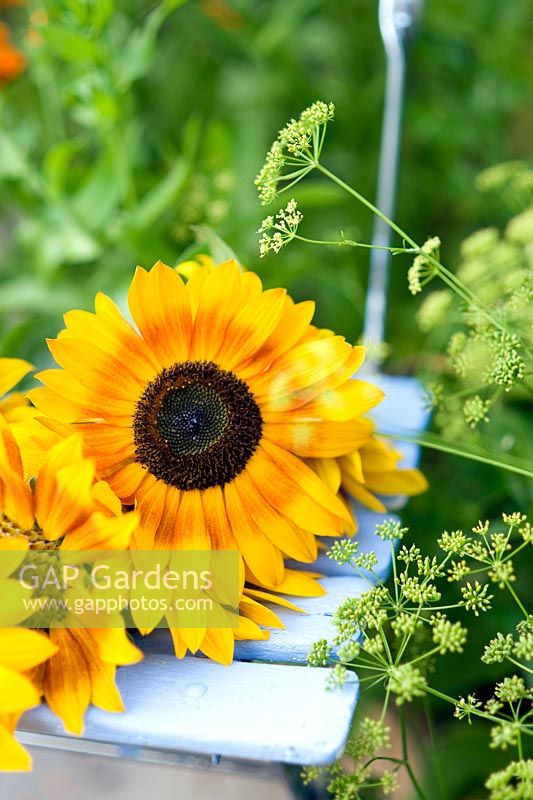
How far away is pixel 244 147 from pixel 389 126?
40cm

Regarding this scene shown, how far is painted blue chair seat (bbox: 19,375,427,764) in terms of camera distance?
0.52 metres

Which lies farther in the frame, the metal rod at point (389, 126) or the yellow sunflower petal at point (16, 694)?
the metal rod at point (389, 126)

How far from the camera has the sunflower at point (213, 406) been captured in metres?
0.61

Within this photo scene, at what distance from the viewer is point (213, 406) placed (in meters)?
0.63

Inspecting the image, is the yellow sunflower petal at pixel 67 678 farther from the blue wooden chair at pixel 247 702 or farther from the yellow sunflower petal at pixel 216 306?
the yellow sunflower petal at pixel 216 306

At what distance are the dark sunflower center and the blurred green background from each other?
29 centimetres

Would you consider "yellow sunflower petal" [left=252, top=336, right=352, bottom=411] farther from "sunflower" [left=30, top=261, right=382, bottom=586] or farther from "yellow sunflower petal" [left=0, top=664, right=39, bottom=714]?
"yellow sunflower petal" [left=0, top=664, right=39, bottom=714]

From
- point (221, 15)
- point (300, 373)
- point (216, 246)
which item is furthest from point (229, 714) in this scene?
point (221, 15)

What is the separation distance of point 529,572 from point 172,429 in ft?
2.47

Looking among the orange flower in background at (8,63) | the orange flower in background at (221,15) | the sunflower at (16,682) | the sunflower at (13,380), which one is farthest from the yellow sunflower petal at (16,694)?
the orange flower in background at (221,15)

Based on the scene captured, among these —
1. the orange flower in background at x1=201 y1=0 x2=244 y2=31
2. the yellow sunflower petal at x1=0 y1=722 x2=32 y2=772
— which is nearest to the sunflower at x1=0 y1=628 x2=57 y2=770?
the yellow sunflower petal at x1=0 y1=722 x2=32 y2=772

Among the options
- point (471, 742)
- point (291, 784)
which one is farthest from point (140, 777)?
point (291, 784)

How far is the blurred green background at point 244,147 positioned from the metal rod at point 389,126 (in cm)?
8

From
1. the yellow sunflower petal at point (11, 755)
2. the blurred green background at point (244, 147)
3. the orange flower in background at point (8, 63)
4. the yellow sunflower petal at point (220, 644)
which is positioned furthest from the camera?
the orange flower in background at point (8, 63)
